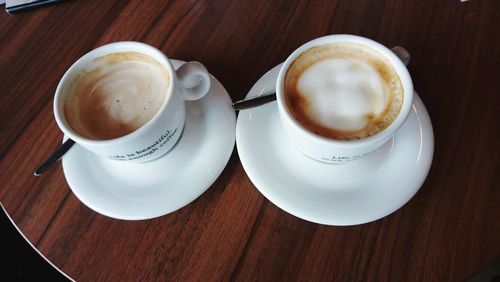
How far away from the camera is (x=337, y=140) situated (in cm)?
49

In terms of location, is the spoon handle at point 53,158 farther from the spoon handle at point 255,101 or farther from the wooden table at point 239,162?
the spoon handle at point 255,101

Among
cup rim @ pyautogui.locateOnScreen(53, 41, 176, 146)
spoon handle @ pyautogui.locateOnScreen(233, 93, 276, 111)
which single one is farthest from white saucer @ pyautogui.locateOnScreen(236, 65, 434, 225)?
cup rim @ pyautogui.locateOnScreen(53, 41, 176, 146)

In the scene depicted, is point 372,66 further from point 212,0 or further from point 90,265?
point 90,265

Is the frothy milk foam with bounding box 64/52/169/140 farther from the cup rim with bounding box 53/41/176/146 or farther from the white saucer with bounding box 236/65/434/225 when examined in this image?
the white saucer with bounding box 236/65/434/225

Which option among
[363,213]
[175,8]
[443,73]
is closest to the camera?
[363,213]

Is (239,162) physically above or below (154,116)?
below

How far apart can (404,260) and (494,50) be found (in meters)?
0.46

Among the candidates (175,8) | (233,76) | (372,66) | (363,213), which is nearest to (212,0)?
(175,8)

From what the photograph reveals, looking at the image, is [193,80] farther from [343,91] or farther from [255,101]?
[343,91]

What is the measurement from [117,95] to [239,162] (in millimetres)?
237

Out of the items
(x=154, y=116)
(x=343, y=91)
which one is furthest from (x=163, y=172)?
(x=343, y=91)

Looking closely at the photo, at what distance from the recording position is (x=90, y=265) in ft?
1.85

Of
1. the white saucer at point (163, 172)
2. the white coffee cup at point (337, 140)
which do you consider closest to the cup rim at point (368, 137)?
the white coffee cup at point (337, 140)

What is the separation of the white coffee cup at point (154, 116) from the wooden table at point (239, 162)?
11 centimetres
